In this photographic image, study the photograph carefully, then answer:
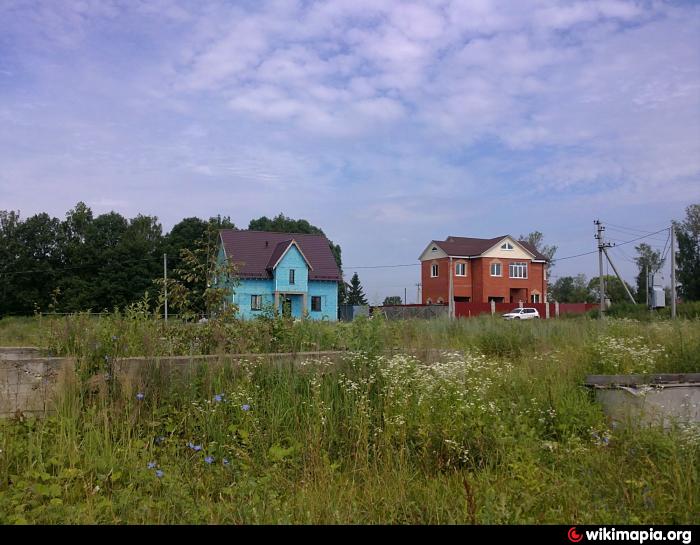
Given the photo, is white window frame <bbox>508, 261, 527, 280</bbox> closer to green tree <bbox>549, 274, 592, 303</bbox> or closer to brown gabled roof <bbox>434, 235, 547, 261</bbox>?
brown gabled roof <bbox>434, 235, 547, 261</bbox>

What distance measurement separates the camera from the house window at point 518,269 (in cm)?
5303

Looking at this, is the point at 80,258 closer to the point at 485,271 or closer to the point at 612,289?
the point at 485,271

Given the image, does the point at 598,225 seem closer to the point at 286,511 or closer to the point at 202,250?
A: the point at 202,250

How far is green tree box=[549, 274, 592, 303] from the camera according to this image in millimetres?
82694

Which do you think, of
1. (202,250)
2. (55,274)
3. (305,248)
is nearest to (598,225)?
(305,248)

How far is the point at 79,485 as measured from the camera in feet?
12.6

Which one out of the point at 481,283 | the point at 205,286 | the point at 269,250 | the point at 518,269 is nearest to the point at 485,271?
the point at 481,283

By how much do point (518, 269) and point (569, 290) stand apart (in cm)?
4446

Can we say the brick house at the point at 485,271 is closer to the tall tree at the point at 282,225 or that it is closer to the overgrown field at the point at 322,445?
the tall tree at the point at 282,225

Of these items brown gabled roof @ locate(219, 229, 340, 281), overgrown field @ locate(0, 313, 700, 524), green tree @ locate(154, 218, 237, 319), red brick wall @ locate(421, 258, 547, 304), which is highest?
brown gabled roof @ locate(219, 229, 340, 281)

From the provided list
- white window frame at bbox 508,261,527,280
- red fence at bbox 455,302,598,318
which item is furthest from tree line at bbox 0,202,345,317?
white window frame at bbox 508,261,527,280

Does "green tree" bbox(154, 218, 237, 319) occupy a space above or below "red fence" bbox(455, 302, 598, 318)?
above

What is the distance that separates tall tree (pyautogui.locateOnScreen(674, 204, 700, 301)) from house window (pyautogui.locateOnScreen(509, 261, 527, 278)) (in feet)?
54.7

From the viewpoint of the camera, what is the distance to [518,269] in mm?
53469
